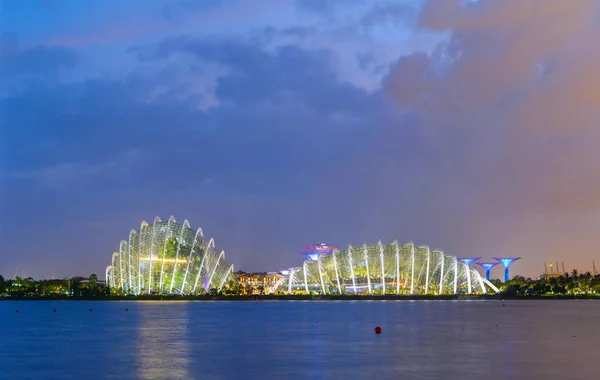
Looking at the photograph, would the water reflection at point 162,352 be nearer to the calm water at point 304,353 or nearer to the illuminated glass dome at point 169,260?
the calm water at point 304,353

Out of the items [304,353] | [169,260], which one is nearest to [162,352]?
[304,353]

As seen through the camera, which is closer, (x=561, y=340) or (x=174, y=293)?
(x=561, y=340)

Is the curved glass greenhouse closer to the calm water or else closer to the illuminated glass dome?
the illuminated glass dome

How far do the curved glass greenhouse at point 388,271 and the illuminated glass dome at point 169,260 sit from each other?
2308cm

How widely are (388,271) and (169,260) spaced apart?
45.8 metres

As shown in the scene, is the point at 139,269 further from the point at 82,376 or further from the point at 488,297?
the point at 82,376

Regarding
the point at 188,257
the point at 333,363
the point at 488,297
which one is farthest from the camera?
the point at 488,297

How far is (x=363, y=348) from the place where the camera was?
134 ft

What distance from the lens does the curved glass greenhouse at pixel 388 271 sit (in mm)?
154763

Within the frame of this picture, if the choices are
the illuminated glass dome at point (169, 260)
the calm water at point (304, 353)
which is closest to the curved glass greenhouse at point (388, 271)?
the illuminated glass dome at point (169, 260)

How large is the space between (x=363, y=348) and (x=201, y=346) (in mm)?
9513

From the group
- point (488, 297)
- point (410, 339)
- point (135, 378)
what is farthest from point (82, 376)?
point (488, 297)

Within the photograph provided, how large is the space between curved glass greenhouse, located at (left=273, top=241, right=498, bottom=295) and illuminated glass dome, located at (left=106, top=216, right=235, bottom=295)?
23078 mm

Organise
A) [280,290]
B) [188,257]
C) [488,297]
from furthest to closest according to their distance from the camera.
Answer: [280,290] < [488,297] < [188,257]
